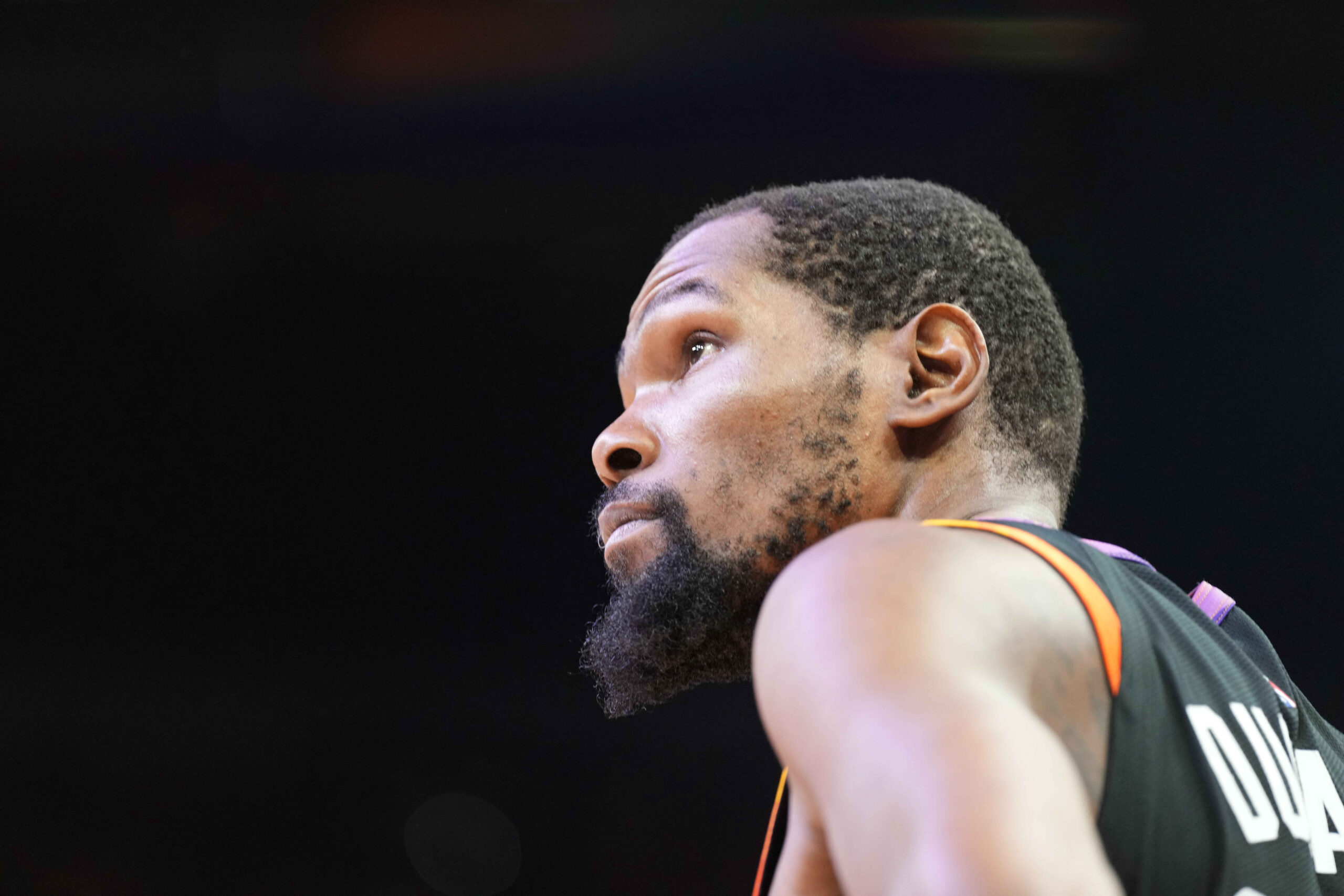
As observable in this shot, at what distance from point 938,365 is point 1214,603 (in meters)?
0.32

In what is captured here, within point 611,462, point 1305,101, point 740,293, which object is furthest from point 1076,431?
point 1305,101

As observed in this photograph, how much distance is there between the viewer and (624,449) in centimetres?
97

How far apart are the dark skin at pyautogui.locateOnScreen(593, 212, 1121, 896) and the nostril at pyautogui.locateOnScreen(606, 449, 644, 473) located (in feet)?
0.05

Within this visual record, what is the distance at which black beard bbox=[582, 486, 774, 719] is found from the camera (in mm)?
871

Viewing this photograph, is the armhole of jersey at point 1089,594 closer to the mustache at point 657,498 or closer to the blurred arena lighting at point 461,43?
the mustache at point 657,498

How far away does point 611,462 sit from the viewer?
975mm

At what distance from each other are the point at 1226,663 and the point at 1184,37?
196 cm

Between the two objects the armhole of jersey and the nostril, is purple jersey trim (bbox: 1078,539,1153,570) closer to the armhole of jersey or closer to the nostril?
the armhole of jersey

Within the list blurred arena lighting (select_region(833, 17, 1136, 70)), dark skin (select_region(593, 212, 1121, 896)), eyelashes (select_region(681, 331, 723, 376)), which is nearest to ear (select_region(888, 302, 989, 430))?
dark skin (select_region(593, 212, 1121, 896))

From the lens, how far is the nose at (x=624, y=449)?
3.10 ft

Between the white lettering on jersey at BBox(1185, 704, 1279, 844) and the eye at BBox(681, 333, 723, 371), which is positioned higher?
the eye at BBox(681, 333, 723, 371)

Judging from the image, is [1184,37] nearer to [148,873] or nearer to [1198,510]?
[1198,510]

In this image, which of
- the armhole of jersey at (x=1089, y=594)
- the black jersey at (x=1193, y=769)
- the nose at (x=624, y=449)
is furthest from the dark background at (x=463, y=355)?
the armhole of jersey at (x=1089, y=594)

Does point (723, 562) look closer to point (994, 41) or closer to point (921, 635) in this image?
point (921, 635)
